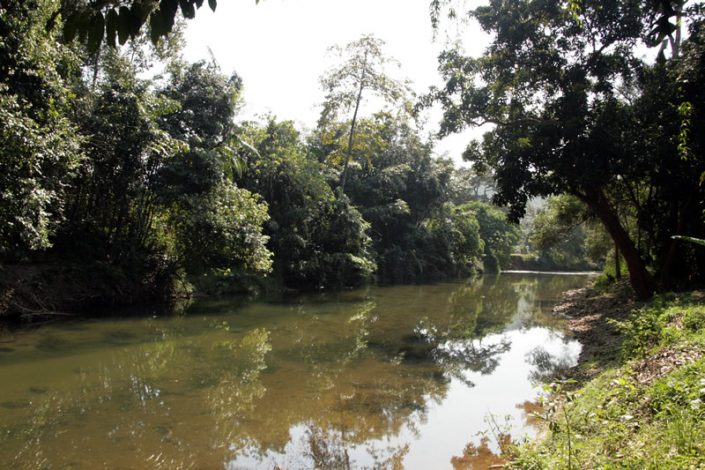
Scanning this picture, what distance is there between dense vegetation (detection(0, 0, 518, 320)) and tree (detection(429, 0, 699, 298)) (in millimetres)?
7532

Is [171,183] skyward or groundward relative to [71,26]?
skyward

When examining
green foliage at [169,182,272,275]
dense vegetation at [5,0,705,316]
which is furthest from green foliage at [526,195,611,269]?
green foliage at [169,182,272,275]

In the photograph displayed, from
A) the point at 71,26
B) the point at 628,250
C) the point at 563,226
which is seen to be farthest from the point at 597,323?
the point at 71,26

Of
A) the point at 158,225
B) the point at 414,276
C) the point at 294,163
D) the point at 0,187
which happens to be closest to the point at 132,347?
the point at 0,187

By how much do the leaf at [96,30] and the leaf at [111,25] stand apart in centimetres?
2

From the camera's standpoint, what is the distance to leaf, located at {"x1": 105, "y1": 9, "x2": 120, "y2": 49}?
6.10 ft

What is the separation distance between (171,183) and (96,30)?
13606mm

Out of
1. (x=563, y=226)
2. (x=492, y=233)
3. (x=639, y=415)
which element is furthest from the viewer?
(x=492, y=233)

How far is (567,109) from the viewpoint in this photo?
10.9m

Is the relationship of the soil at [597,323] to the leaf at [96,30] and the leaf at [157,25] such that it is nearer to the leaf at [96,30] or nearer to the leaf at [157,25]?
the leaf at [157,25]

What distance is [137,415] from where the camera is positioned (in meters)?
5.71

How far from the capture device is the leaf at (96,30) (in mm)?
1841

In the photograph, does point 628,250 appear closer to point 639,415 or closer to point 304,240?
point 639,415

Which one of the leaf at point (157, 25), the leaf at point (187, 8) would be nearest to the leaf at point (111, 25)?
the leaf at point (157, 25)
